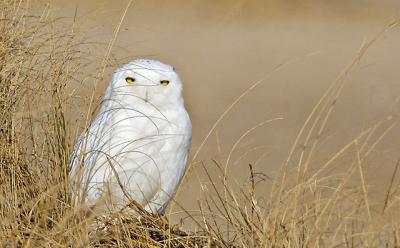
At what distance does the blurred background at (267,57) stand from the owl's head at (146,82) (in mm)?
2708

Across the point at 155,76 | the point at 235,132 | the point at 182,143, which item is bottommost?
the point at 235,132

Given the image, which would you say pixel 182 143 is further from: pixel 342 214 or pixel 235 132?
pixel 235 132

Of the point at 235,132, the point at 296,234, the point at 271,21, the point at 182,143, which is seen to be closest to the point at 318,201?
the point at 296,234

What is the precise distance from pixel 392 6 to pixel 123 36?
311 centimetres

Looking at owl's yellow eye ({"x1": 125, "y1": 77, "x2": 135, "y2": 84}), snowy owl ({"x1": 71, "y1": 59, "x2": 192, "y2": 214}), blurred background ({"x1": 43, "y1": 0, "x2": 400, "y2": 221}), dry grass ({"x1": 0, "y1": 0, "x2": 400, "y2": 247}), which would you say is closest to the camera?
dry grass ({"x1": 0, "y1": 0, "x2": 400, "y2": 247})

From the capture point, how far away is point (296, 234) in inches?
78.2

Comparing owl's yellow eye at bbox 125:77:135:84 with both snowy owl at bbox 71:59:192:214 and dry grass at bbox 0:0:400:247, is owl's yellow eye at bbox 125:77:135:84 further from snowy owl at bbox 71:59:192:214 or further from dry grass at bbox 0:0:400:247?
dry grass at bbox 0:0:400:247

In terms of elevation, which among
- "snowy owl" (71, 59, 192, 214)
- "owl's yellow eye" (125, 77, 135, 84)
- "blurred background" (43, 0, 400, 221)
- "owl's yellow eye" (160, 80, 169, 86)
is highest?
"owl's yellow eye" (125, 77, 135, 84)

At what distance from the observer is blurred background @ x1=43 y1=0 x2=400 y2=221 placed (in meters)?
7.32

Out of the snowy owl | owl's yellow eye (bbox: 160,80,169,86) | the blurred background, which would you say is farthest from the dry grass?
the blurred background

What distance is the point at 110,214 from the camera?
85.7 inches

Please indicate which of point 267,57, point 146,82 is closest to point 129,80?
point 146,82

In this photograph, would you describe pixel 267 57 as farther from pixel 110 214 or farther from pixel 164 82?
pixel 110 214

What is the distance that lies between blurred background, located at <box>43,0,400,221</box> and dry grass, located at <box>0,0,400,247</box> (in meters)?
3.24
